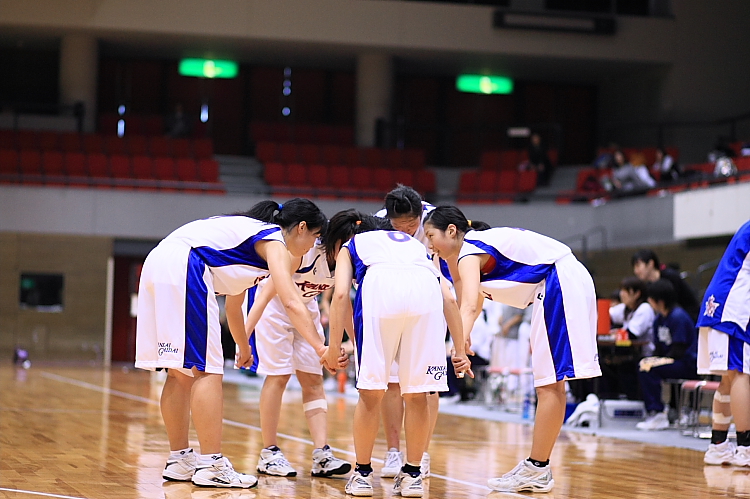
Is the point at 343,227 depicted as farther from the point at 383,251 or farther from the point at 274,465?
the point at 274,465

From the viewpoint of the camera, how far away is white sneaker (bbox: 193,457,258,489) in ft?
15.1

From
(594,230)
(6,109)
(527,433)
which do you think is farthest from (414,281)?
(6,109)

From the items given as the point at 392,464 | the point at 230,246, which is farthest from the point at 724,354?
the point at 230,246

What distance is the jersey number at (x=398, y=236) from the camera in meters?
4.64

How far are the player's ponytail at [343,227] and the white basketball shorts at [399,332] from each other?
1.22 ft

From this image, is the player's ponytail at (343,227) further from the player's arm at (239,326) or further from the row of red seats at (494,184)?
the row of red seats at (494,184)

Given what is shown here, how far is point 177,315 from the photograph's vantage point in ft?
15.1

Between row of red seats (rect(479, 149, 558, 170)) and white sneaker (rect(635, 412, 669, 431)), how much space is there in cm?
1257

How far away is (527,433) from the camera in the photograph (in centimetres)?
804

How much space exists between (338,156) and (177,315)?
15.9m

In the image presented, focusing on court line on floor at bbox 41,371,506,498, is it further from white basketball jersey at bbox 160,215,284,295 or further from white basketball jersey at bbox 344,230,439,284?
white basketball jersey at bbox 160,215,284,295

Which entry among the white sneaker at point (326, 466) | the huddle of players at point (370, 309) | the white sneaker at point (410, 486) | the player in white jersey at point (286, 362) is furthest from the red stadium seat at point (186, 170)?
the white sneaker at point (410, 486)

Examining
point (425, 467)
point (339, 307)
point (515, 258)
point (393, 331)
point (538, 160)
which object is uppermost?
point (538, 160)

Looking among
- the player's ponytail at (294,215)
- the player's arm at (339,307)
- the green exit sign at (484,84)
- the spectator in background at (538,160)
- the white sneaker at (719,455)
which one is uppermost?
the green exit sign at (484,84)
